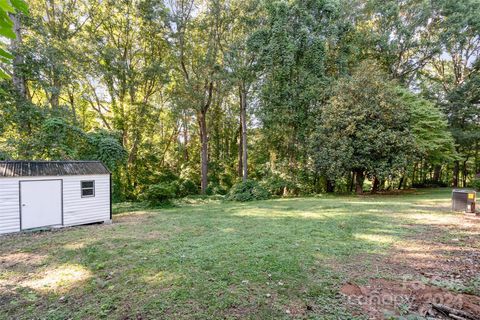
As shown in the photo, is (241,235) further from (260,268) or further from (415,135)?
(415,135)

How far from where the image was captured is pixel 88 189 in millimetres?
8055

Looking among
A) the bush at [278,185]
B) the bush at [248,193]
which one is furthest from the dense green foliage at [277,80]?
the bush at [248,193]

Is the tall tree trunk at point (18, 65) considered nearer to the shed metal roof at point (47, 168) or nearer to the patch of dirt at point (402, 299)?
the shed metal roof at point (47, 168)

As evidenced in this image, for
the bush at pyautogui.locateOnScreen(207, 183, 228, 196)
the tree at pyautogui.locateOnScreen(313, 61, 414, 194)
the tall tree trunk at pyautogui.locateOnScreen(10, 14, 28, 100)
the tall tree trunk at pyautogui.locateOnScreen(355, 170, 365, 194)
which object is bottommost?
the bush at pyautogui.locateOnScreen(207, 183, 228, 196)

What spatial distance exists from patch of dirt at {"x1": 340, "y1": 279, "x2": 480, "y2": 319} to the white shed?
26.6 feet

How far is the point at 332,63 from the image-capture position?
50.9 feet

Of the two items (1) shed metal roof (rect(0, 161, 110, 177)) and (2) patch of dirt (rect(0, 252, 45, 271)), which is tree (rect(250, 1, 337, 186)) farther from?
(2) patch of dirt (rect(0, 252, 45, 271))

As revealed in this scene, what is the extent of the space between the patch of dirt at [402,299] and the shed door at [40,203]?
8.17 meters

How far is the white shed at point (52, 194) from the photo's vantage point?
6520 mm

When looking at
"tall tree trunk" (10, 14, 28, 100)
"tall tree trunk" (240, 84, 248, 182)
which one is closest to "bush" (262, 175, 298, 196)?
"tall tree trunk" (240, 84, 248, 182)

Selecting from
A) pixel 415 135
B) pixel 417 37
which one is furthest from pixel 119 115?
pixel 417 37

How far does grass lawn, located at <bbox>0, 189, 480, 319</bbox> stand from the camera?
2.90m

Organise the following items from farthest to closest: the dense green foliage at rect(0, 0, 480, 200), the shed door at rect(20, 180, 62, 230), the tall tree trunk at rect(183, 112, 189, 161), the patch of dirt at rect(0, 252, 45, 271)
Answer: the tall tree trunk at rect(183, 112, 189, 161) < the dense green foliage at rect(0, 0, 480, 200) < the shed door at rect(20, 180, 62, 230) < the patch of dirt at rect(0, 252, 45, 271)

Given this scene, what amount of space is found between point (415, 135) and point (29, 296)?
15488 mm
